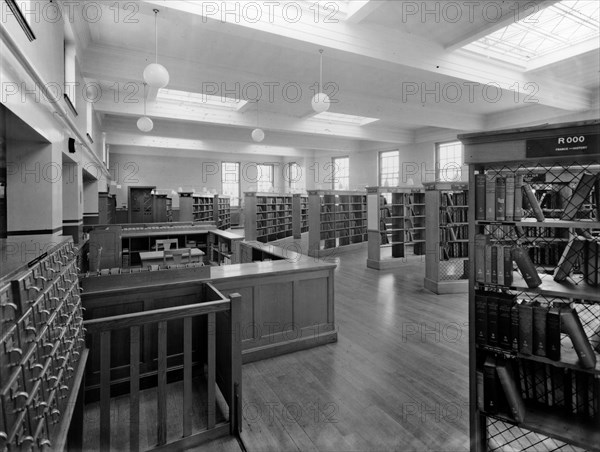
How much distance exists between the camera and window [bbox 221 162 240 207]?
1833 cm

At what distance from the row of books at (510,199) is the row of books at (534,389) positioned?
33.2 inches

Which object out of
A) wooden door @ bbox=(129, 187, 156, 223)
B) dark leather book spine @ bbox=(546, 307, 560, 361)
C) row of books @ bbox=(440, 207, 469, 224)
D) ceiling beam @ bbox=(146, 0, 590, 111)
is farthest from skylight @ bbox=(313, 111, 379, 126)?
dark leather book spine @ bbox=(546, 307, 560, 361)

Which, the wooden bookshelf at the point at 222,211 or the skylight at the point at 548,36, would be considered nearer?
the skylight at the point at 548,36

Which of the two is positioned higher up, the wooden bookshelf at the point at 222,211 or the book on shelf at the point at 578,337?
the wooden bookshelf at the point at 222,211

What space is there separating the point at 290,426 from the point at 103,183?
9.36m

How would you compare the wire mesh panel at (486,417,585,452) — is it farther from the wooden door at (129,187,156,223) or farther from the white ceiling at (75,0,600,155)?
the wooden door at (129,187,156,223)

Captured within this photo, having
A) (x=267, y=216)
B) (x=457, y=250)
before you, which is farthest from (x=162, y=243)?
(x=457, y=250)

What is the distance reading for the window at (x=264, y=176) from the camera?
63.1ft

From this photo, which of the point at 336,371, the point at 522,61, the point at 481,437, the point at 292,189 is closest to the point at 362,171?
the point at 292,189

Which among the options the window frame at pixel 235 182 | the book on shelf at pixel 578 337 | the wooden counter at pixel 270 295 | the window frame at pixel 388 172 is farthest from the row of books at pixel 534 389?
the window frame at pixel 235 182

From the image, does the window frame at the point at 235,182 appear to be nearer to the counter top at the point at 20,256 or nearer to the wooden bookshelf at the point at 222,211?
the wooden bookshelf at the point at 222,211

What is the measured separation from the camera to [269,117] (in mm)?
9680

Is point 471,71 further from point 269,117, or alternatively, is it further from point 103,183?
point 103,183

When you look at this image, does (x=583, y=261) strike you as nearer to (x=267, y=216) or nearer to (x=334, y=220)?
(x=334, y=220)
